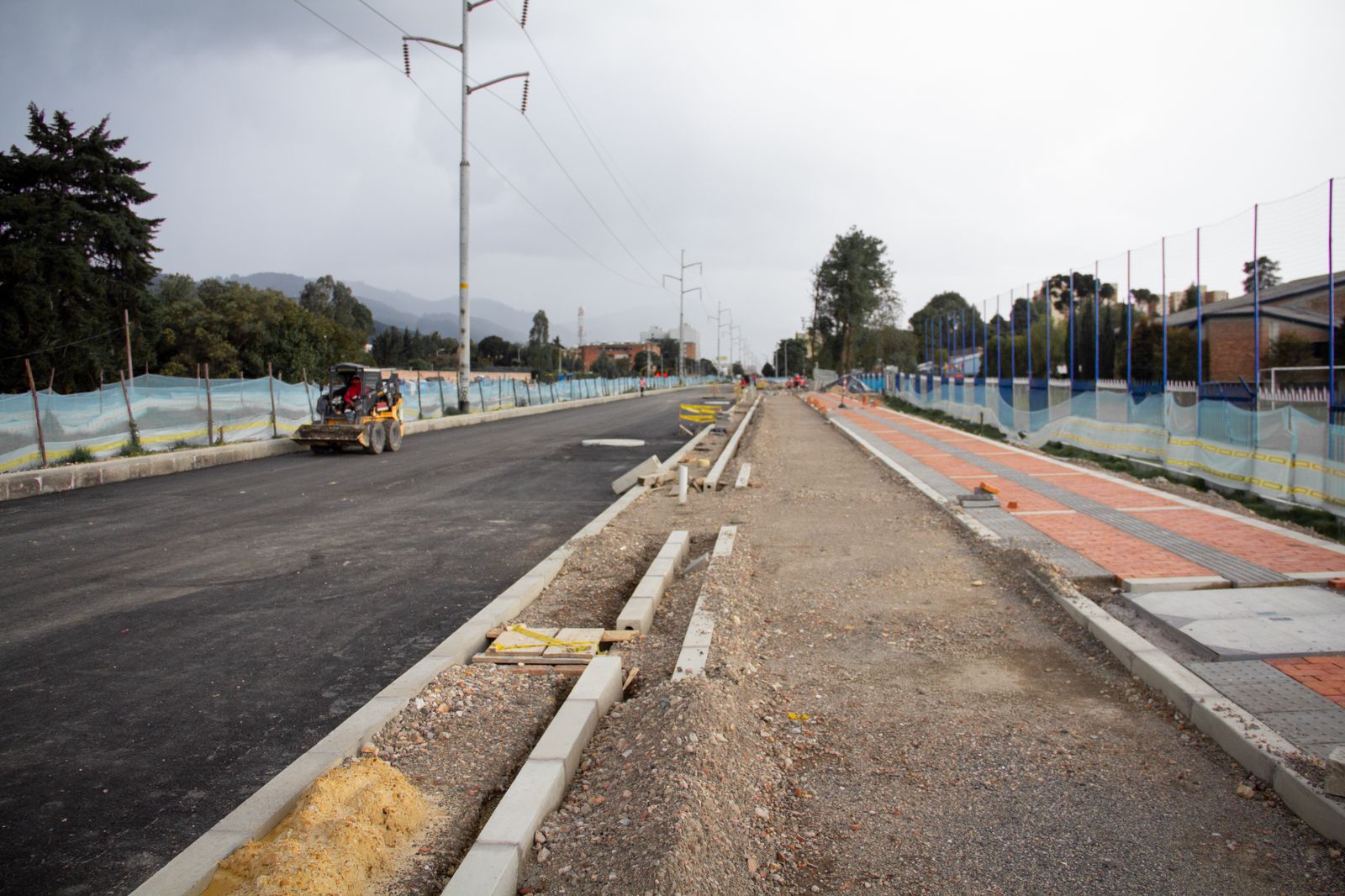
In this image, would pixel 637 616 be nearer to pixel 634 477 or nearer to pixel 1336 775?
pixel 1336 775

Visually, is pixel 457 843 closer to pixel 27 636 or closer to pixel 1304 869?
pixel 1304 869

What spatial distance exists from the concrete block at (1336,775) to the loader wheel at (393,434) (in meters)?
18.4

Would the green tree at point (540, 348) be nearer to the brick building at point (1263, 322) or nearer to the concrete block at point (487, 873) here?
the brick building at point (1263, 322)

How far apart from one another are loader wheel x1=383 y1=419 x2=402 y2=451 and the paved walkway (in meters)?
11.6

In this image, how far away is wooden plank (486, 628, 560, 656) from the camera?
5.61m

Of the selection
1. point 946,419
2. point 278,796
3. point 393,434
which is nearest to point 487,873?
point 278,796

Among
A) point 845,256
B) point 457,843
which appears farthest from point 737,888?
point 845,256

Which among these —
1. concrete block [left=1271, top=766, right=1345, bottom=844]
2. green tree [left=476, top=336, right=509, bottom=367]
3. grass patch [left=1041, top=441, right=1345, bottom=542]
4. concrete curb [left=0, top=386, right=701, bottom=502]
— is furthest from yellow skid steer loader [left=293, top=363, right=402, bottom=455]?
green tree [left=476, top=336, right=509, bottom=367]

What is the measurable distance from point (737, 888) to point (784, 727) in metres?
1.55

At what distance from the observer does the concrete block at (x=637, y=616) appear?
620 cm

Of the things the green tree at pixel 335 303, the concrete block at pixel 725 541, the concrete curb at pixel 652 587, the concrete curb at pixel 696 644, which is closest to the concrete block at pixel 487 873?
the concrete curb at pixel 696 644

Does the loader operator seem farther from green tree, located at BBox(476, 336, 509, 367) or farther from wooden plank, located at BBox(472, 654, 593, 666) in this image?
green tree, located at BBox(476, 336, 509, 367)

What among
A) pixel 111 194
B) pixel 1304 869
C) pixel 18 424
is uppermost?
pixel 111 194

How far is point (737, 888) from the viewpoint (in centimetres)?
314
